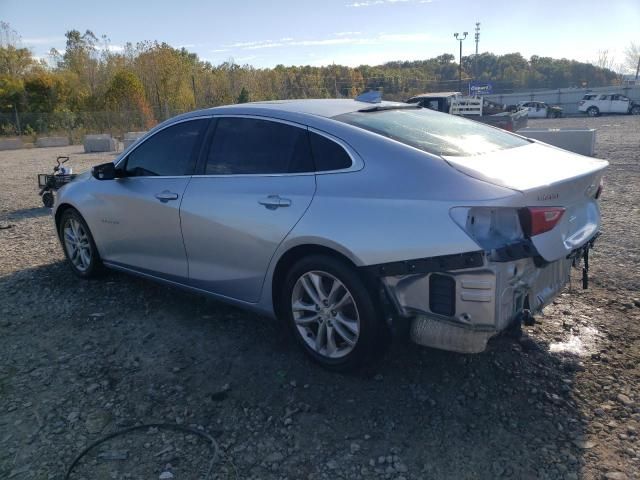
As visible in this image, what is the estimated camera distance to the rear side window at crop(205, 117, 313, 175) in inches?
145

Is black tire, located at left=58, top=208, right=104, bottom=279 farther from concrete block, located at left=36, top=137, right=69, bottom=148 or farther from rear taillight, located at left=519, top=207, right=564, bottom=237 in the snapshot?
concrete block, located at left=36, top=137, right=69, bottom=148

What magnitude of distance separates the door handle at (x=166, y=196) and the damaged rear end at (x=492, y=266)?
6.31 feet

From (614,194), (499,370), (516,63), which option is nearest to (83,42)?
(614,194)

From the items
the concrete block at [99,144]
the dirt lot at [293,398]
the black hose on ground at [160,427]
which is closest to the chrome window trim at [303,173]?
the dirt lot at [293,398]

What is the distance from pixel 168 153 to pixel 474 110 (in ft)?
65.0

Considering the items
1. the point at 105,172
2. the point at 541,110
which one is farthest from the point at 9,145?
the point at 541,110

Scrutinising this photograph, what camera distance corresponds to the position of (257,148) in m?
3.92

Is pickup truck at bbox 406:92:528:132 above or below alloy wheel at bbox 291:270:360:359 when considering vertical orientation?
above

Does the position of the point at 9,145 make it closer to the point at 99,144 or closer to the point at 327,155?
the point at 99,144

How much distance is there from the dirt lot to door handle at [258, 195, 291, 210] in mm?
1075

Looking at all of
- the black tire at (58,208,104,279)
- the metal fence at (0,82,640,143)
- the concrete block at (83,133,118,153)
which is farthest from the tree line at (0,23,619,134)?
the black tire at (58,208,104,279)

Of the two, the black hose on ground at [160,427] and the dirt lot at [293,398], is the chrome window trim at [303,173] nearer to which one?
the dirt lot at [293,398]

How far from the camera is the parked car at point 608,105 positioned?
138 ft

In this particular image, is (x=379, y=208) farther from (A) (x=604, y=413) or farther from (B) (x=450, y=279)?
(A) (x=604, y=413)
